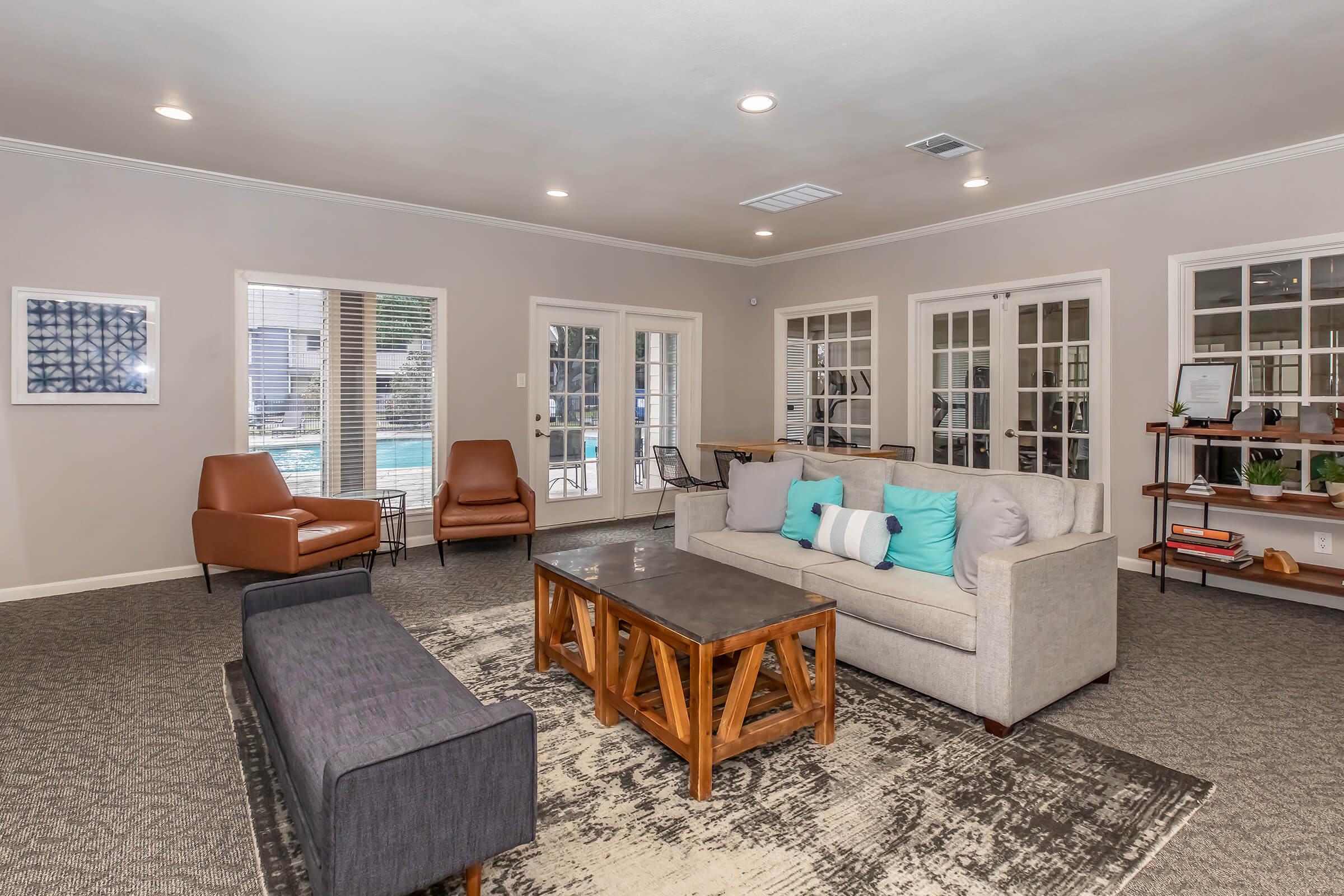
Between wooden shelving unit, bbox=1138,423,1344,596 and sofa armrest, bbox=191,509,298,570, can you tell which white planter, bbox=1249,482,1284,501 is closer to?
wooden shelving unit, bbox=1138,423,1344,596

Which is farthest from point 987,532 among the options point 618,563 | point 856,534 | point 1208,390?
point 1208,390

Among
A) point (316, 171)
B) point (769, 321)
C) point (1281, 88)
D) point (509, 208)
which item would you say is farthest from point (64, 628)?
point (1281, 88)

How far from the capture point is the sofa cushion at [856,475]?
3.46 meters

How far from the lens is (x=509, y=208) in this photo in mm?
5336

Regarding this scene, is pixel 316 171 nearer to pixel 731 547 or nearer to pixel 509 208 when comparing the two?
pixel 509 208

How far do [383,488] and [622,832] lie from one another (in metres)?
4.08

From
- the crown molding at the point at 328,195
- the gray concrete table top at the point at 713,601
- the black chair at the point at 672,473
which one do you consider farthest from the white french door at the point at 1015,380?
the gray concrete table top at the point at 713,601

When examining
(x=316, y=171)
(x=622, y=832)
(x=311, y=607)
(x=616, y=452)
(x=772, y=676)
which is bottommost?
(x=622, y=832)

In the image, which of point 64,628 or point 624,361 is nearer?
point 64,628

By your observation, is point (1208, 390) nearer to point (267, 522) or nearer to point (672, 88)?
point (672, 88)

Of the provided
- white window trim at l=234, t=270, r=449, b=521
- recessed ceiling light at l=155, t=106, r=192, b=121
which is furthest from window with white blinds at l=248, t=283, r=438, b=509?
recessed ceiling light at l=155, t=106, r=192, b=121

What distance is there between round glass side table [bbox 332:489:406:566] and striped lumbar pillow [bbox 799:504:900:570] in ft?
9.58

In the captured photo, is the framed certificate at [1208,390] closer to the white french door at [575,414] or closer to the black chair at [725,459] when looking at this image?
the black chair at [725,459]

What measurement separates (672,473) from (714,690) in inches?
161
